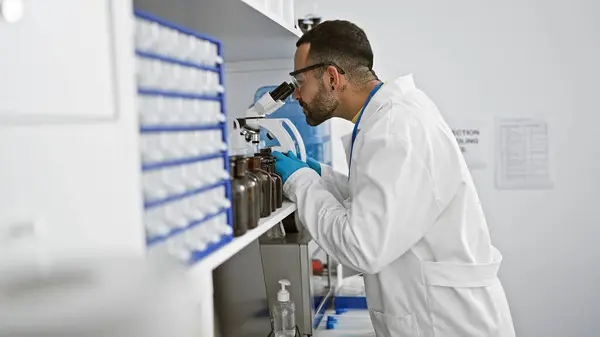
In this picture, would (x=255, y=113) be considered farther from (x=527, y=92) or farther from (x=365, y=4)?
(x=527, y=92)

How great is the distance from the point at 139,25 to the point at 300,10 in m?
2.47

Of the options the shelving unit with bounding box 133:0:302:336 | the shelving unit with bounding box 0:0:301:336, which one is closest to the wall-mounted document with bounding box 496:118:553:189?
the shelving unit with bounding box 133:0:302:336

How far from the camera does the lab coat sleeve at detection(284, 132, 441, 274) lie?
141 centimetres

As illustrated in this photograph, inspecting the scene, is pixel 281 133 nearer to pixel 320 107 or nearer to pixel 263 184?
pixel 320 107

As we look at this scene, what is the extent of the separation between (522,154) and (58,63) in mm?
2700

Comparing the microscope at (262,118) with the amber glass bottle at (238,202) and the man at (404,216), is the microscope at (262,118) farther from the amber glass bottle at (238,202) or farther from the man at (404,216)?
the amber glass bottle at (238,202)

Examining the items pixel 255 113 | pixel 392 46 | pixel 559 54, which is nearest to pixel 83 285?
pixel 255 113

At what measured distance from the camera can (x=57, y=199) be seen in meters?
0.64

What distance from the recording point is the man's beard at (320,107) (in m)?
1.78

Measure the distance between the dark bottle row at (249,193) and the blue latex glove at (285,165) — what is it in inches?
7.5

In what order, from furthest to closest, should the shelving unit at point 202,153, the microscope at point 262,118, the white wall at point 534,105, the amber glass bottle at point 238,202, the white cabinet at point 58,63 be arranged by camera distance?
the white wall at point 534,105, the microscope at point 262,118, the amber glass bottle at point 238,202, the shelving unit at point 202,153, the white cabinet at point 58,63

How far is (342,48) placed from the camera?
5.71 feet

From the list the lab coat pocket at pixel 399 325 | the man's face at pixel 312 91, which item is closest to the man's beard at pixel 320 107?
the man's face at pixel 312 91

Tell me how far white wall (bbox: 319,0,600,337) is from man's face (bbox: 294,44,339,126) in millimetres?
1076
